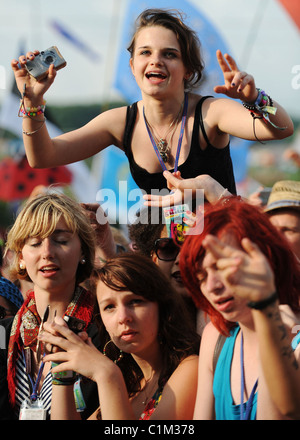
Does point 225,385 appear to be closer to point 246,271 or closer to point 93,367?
point 93,367

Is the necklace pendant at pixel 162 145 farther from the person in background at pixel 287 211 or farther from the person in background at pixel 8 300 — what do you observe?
the person in background at pixel 8 300

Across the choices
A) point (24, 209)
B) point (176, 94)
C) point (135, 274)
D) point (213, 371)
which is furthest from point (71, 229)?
point (213, 371)

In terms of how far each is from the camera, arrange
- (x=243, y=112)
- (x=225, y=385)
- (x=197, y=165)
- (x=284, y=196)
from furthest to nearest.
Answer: (x=284, y=196) < (x=197, y=165) < (x=243, y=112) < (x=225, y=385)

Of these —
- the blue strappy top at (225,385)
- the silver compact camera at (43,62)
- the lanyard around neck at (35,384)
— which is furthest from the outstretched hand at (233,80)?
the lanyard around neck at (35,384)

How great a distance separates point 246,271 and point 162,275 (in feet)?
3.38

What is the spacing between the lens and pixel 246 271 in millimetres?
1668

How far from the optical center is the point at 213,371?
7.40 ft

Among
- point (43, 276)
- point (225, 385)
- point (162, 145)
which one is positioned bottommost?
point (225, 385)

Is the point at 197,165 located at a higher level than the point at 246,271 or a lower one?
higher

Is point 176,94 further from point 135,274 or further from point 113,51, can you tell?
point 113,51

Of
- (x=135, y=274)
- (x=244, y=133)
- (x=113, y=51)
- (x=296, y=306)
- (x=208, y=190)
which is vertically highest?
(x=113, y=51)

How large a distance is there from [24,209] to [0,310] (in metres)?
0.61

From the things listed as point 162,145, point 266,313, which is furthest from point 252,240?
point 162,145

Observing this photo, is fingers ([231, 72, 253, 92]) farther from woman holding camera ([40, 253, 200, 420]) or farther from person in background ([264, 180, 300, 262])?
person in background ([264, 180, 300, 262])
